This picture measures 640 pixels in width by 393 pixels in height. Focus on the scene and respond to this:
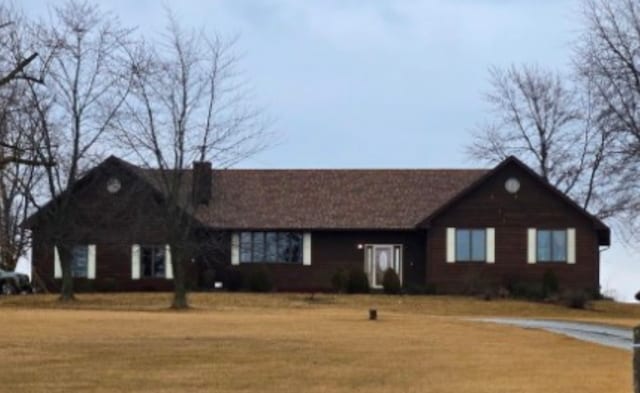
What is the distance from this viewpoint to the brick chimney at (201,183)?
54.7 metres

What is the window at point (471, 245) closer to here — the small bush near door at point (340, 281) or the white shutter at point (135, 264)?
the small bush near door at point (340, 281)

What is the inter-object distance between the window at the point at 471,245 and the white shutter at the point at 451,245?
169 mm

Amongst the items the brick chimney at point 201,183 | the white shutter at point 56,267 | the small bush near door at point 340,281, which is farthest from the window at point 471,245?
the white shutter at point 56,267

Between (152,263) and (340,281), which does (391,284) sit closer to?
(340,281)

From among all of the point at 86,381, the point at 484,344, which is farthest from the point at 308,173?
the point at 86,381

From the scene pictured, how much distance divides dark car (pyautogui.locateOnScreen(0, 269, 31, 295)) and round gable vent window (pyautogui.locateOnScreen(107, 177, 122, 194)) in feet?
20.4

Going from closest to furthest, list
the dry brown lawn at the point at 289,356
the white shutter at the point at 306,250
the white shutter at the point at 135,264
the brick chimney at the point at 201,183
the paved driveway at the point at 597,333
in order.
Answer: the dry brown lawn at the point at 289,356
the paved driveway at the point at 597,333
the brick chimney at the point at 201,183
the white shutter at the point at 306,250
the white shutter at the point at 135,264

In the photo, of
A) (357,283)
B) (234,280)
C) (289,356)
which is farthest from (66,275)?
(289,356)

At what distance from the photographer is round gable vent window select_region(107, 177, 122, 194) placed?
6134 centimetres

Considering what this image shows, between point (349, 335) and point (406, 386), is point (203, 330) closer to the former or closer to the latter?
point (349, 335)

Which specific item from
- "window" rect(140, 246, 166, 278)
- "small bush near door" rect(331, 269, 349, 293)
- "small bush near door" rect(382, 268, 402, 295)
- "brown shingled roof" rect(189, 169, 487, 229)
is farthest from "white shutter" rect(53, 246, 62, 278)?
"small bush near door" rect(382, 268, 402, 295)

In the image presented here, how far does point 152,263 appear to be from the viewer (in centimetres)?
6234

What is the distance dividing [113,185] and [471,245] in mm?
16132

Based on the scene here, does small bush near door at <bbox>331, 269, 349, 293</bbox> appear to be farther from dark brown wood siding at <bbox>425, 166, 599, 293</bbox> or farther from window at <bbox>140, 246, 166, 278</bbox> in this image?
window at <bbox>140, 246, 166, 278</bbox>
